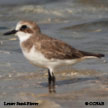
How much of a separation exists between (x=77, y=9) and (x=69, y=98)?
1026 centimetres

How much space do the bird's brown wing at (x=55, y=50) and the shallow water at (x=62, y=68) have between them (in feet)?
1.84

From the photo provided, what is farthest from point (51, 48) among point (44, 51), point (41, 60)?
point (41, 60)

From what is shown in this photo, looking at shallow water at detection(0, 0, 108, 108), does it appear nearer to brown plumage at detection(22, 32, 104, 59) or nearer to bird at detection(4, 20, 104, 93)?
bird at detection(4, 20, 104, 93)

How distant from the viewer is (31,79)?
8.27 meters

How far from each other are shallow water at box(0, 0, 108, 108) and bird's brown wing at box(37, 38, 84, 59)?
22.1 inches

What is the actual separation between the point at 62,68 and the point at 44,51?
1671 millimetres

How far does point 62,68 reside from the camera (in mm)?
9102

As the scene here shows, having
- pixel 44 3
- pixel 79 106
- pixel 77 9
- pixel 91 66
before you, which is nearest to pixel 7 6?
pixel 44 3

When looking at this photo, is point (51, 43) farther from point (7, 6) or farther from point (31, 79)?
point (7, 6)

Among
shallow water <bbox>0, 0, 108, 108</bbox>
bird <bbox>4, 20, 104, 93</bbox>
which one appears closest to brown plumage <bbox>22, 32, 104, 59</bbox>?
bird <bbox>4, 20, 104, 93</bbox>

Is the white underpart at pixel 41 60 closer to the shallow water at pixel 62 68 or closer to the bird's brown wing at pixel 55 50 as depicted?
the bird's brown wing at pixel 55 50

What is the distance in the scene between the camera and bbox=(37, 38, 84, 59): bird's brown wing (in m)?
7.55

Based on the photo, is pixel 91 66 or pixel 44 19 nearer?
pixel 91 66

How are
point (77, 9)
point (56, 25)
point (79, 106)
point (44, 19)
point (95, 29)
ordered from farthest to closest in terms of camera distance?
point (77, 9)
point (44, 19)
point (56, 25)
point (95, 29)
point (79, 106)
